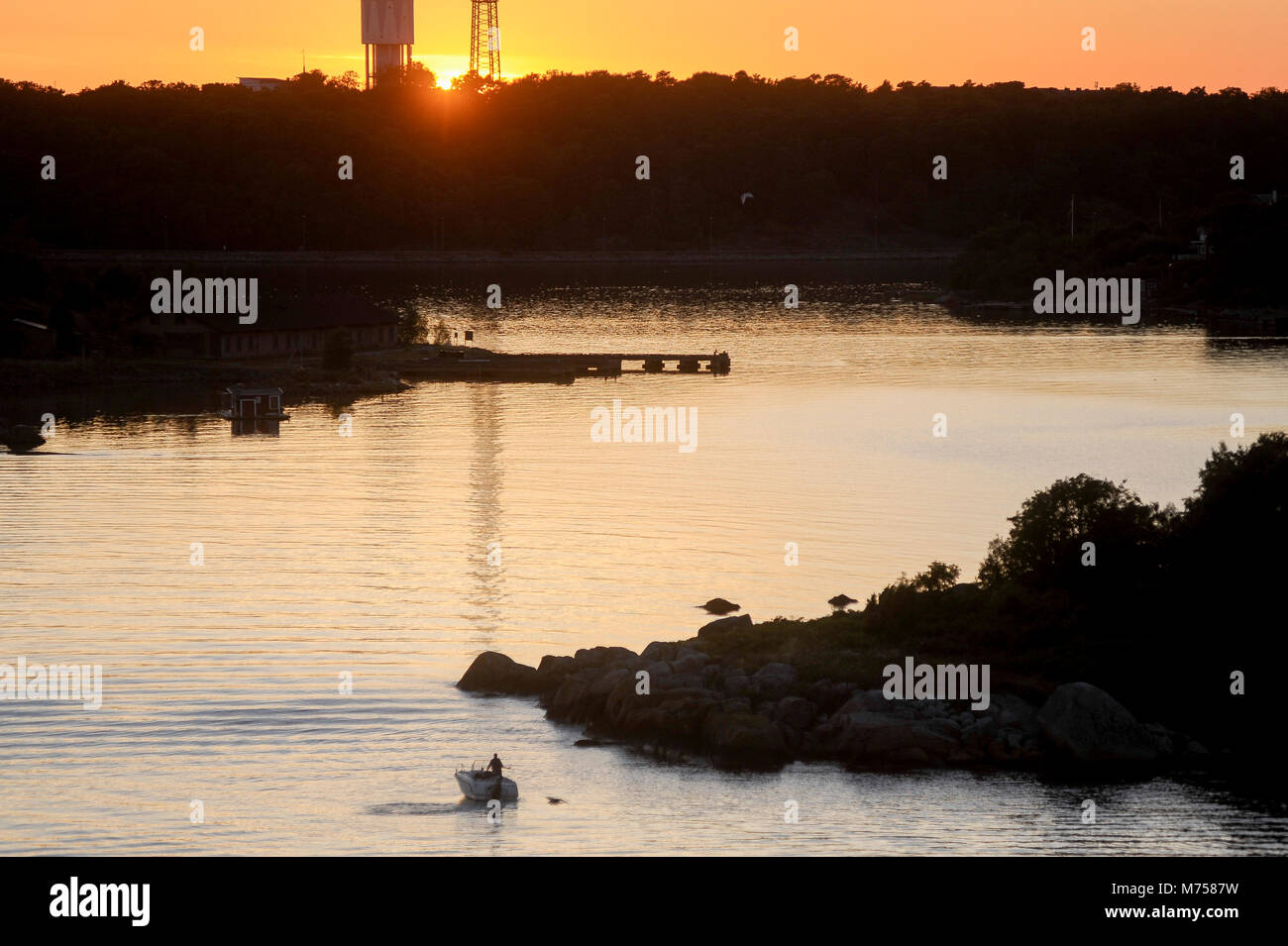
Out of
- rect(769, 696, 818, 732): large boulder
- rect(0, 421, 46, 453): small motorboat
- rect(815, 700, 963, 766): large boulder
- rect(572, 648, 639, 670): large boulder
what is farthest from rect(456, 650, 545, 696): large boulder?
rect(0, 421, 46, 453): small motorboat

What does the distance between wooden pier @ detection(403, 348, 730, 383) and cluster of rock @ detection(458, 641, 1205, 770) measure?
63.6m

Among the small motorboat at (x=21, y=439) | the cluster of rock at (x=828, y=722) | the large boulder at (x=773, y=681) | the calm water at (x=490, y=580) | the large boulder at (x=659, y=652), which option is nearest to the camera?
the calm water at (x=490, y=580)

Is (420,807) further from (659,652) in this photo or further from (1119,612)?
(1119,612)

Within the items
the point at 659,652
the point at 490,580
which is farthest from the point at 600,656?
the point at 490,580

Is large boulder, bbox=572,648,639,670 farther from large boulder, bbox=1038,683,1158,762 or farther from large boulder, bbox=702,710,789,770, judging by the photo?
large boulder, bbox=1038,683,1158,762

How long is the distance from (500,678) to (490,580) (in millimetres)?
10804

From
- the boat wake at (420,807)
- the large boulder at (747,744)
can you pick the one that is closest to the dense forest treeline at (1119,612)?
the large boulder at (747,744)

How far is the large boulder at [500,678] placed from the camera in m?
32.9

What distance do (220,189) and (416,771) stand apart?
177352 mm

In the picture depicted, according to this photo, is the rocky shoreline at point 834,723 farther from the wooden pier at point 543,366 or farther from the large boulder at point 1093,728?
the wooden pier at point 543,366

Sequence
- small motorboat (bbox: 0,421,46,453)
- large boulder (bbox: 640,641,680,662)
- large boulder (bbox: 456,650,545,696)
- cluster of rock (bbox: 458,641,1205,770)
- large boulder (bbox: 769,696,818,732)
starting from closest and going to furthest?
cluster of rock (bbox: 458,641,1205,770) → large boulder (bbox: 769,696,818,732) → large boulder (bbox: 640,641,680,662) → large boulder (bbox: 456,650,545,696) → small motorboat (bbox: 0,421,46,453)

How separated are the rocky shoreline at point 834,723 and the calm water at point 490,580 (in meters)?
0.67

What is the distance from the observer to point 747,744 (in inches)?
1142

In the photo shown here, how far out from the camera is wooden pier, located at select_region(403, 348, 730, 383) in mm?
93875
